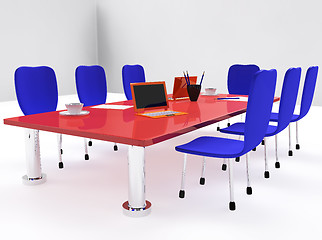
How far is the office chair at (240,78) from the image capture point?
4914 millimetres

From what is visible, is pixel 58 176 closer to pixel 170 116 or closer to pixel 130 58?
pixel 170 116

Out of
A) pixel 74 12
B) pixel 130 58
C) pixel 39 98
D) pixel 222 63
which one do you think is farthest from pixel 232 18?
pixel 39 98

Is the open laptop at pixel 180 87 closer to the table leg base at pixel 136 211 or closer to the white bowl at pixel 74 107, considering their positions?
the white bowl at pixel 74 107

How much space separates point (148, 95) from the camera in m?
2.85

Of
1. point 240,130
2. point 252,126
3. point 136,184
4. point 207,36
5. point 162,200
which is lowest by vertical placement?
point 162,200

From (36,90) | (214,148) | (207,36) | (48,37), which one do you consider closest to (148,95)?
(214,148)

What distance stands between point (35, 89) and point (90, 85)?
78cm

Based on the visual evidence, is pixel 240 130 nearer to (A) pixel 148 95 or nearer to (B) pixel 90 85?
(A) pixel 148 95

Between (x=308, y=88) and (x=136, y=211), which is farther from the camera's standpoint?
(x=308, y=88)

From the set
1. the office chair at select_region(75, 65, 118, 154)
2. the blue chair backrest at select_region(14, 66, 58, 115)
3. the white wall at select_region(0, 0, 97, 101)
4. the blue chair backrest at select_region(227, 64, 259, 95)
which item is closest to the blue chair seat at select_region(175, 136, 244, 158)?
the office chair at select_region(75, 65, 118, 154)

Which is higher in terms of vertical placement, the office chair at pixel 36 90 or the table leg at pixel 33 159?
the office chair at pixel 36 90

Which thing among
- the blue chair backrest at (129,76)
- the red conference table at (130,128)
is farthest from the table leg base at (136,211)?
the blue chair backrest at (129,76)

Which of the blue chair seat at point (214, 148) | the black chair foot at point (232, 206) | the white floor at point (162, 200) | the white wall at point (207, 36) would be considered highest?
the white wall at point (207, 36)

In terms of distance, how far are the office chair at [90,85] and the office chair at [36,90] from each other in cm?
35
